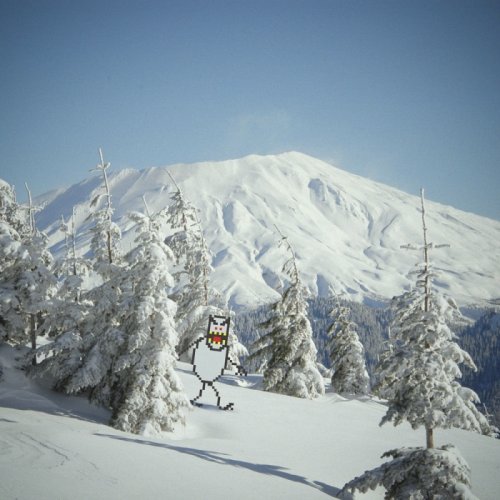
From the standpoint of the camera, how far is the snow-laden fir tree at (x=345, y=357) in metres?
31.3

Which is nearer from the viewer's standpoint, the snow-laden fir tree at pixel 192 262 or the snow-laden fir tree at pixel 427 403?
the snow-laden fir tree at pixel 427 403

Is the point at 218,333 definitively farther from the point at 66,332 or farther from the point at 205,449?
the point at 66,332

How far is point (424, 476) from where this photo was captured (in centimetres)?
1021

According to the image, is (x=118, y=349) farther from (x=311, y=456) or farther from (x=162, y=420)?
(x=311, y=456)

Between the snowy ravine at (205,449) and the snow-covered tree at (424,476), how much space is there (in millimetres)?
1802

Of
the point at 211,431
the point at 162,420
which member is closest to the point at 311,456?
the point at 211,431

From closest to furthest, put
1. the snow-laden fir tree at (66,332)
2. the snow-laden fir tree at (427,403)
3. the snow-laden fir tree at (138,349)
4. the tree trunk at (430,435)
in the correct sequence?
the snow-laden fir tree at (427,403), the tree trunk at (430,435), the snow-laden fir tree at (138,349), the snow-laden fir tree at (66,332)

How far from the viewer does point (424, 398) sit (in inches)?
425

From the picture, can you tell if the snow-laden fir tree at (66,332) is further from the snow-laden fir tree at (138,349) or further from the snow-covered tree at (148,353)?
the snow-covered tree at (148,353)

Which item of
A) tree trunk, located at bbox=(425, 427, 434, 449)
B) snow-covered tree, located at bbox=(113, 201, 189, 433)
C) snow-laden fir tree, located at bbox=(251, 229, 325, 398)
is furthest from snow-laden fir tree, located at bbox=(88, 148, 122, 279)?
tree trunk, located at bbox=(425, 427, 434, 449)

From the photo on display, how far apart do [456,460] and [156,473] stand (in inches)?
315

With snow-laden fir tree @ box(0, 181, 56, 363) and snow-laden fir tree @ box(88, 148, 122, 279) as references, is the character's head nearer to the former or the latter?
snow-laden fir tree @ box(88, 148, 122, 279)

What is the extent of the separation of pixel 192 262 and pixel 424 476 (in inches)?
719

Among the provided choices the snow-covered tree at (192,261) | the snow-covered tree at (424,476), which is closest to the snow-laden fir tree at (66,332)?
the snow-covered tree at (192,261)
